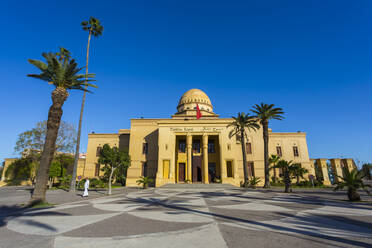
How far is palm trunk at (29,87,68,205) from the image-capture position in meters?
11.0

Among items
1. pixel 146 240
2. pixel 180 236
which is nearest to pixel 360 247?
pixel 180 236

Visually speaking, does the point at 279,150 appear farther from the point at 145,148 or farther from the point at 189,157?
the point at 145,148

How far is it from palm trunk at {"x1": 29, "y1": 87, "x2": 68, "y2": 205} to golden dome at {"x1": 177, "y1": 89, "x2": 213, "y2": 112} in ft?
105

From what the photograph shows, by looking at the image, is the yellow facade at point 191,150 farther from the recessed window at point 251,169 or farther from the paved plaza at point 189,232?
the paved plaza at point 189,232

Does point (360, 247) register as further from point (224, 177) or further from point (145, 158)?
point (145, 158)

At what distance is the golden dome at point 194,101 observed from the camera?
43312mm

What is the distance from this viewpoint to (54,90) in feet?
40.9

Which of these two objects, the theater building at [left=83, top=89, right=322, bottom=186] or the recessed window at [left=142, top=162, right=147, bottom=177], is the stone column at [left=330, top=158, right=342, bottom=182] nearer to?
the theater building at [left=83, top=89, right=322, bottom=186]

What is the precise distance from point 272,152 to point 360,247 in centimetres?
3661

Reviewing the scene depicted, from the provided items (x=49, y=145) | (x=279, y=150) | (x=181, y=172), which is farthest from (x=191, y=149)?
(x=49, y=145)

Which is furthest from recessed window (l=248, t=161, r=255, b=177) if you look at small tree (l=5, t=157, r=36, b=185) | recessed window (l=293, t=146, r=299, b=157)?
small tree (l=5, t=157, r=36, b=185)

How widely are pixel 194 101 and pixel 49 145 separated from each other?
34.4m

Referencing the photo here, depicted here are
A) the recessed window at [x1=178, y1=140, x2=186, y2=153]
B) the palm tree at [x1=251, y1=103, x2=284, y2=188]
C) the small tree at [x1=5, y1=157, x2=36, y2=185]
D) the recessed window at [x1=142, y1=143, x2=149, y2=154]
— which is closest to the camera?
the palm tree at [x1=251, y1=103, x2=284, y2=188]

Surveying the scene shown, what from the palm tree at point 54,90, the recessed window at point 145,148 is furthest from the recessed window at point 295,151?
the palm tree at point 54,90
